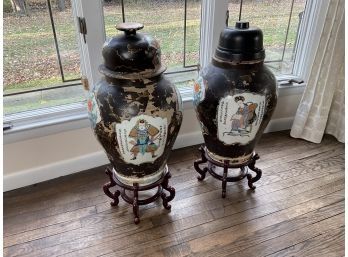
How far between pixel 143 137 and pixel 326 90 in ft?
4.27

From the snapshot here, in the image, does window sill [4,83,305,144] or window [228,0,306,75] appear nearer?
window sill [4,83,305,144]

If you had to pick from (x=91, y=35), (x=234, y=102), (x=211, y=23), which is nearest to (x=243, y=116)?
(x=234, y=102)

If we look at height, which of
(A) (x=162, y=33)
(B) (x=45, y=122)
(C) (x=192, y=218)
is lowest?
(C) (x=192, y=218)

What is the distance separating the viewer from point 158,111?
1.11m

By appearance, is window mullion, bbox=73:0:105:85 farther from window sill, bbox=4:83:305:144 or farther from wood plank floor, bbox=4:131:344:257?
wood plank floor, bbox=4:131:344:257

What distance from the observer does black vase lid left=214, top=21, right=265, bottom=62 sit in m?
1.18

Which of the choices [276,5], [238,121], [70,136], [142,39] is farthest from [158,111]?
[276,5]

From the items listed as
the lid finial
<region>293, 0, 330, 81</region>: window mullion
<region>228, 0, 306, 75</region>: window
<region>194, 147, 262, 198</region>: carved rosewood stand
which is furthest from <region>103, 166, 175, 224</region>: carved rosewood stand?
<region>293, 0, 330, 81</region>: window mullion

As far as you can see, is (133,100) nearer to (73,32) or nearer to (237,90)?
(237,90)

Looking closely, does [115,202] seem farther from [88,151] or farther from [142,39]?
[142,39]

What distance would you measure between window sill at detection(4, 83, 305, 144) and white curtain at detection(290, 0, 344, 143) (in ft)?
4.48

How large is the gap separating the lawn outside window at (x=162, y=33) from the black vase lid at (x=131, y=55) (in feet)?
1.39

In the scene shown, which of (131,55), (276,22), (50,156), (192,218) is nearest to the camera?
(131,55)

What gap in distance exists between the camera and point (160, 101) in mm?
1114
